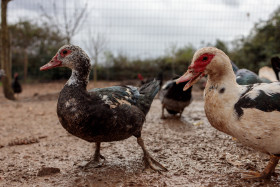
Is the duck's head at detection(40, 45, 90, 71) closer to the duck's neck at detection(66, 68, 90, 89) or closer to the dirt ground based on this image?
the duck's neck at detection(66, 68, 90, 89)

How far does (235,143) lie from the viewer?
11.6 ft

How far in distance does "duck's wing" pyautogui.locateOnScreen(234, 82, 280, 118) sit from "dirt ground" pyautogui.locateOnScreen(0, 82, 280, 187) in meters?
0.74

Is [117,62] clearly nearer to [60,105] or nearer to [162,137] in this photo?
[162,137]

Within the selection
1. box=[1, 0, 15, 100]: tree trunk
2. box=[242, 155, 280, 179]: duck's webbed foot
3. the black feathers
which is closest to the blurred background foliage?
box=[1, 0, 15, 100]: tree trunk

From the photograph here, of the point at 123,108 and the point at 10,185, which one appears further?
the point at 123,108

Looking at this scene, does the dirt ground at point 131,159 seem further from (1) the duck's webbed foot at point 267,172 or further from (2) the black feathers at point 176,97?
(2) the black feathers at point 176,97

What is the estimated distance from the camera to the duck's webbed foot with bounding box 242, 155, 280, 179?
93.0 inches

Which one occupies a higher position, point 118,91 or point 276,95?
point 276,95

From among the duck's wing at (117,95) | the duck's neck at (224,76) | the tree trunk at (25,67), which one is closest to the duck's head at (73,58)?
the duck's wing at (117,95)

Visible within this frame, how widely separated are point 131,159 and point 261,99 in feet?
5.20

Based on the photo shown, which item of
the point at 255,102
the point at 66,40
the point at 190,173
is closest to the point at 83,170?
the point at 190,173

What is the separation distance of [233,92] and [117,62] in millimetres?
9225

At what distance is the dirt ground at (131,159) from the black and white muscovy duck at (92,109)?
0.86 feet

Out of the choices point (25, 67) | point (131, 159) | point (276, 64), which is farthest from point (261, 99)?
point (25, 67)
